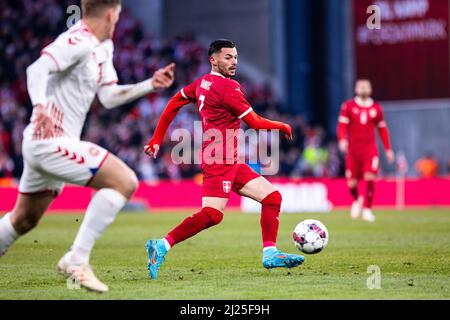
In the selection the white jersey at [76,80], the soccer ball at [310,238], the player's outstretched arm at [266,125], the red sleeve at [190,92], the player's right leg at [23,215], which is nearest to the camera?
the white jersey at [76,80]

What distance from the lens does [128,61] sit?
29578 millimetres

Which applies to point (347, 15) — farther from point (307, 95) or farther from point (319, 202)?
point (319, 202)

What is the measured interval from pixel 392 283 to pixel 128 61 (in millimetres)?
22345

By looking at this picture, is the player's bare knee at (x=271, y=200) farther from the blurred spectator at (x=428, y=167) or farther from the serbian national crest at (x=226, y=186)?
the blurred spectator at (x=428, y=167)

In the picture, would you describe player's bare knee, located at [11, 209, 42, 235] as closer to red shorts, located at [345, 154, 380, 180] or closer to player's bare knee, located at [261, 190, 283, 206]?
player's bare knee, located at [261, 190, 283, 206]

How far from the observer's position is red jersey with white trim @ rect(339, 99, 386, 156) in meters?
18.3

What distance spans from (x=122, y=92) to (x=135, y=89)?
0.38ft

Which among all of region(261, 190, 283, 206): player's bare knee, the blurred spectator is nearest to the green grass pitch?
region(261, 190, 283, 206): player's bare knee

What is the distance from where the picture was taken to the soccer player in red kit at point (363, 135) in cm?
1817

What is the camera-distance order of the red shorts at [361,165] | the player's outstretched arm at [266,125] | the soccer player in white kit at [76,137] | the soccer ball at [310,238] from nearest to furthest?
the soccer player in white kit at [76,137]
the player's outstretched arm at [266,125]
the soccer ball at [310,238]
the red shorts at [361,165]

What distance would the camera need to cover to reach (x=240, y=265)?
10094 mm

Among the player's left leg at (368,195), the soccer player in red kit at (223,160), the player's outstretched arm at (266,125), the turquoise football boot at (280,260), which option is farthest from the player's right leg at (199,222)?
the player's left leg at (368,195)

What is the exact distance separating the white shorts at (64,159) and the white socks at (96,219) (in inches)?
7.3

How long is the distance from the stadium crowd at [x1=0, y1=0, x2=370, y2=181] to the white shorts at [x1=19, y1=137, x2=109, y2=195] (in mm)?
18232
